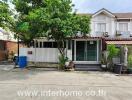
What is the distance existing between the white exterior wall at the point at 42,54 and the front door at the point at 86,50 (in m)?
2.19

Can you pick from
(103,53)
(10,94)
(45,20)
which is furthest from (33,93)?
(103,53)

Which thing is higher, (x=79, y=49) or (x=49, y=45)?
(x=49, y=45)

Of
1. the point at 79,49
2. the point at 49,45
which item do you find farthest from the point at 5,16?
the point at 79,49

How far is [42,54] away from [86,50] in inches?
174

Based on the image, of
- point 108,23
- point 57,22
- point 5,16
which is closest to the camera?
point 57,22

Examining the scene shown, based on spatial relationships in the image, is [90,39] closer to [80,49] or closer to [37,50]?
[80,49]

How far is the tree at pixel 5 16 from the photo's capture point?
101ft

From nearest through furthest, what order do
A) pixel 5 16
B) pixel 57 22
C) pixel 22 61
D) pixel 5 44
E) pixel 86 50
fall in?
pixel 57 22 < pixel 22 61 < pixel 86 50 < pixel 5 16 < pixel 5 44

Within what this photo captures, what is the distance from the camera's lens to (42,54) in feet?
96.8

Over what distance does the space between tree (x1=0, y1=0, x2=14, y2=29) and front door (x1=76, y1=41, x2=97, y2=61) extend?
25.3ft

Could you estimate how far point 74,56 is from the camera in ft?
94.8

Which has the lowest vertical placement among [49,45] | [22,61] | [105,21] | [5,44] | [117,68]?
[117,68]

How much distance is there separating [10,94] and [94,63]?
1677 cm

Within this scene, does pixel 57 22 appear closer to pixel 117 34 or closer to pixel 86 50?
pixel 86 50
